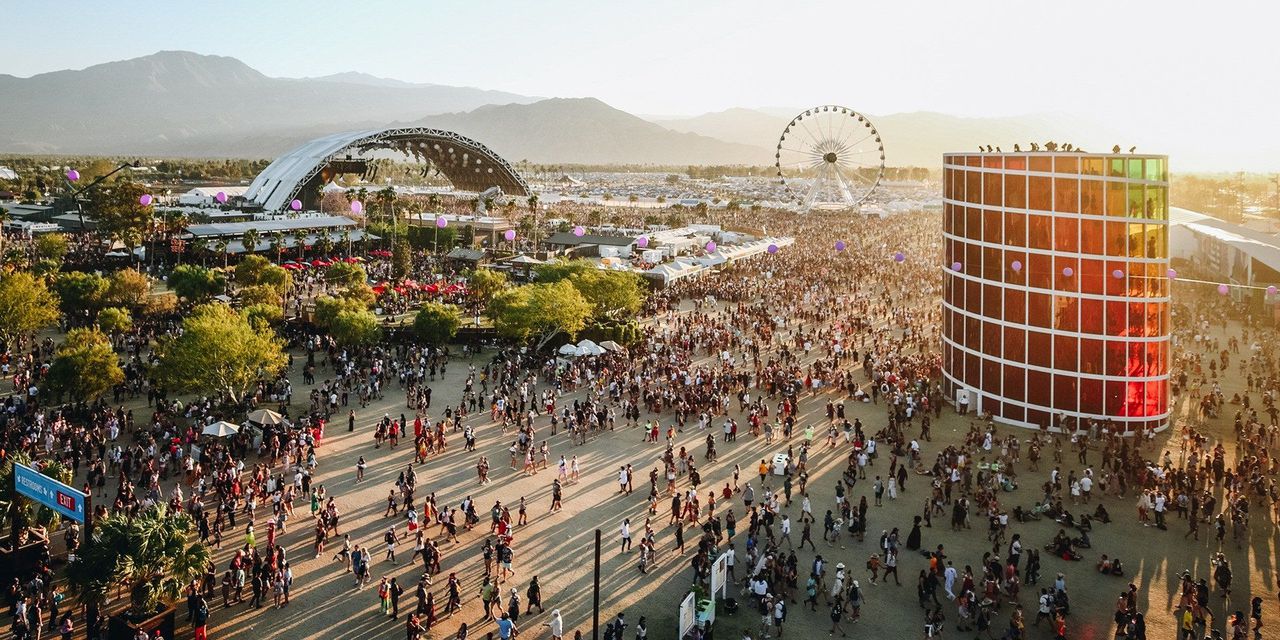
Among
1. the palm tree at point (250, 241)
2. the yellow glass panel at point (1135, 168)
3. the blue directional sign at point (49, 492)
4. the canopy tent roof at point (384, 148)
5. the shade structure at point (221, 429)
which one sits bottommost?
the shade structure at point (221, 429)

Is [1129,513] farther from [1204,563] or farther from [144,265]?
[144,265]

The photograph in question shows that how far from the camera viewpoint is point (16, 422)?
25.0 m

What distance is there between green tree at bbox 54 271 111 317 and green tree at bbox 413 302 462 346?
1578 centimetres

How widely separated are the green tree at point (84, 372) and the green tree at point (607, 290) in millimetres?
18542

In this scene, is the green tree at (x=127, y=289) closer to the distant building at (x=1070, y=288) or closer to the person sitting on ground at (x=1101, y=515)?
the distant building at (x=1070, y=288)

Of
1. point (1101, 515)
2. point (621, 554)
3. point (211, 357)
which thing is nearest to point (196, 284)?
point (211, 357)

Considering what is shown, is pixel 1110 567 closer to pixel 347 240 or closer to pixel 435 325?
pixel 435 325

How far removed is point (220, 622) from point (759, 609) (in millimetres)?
9527

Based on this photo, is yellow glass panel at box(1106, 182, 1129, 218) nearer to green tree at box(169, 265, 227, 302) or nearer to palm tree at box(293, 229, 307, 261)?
green tree at box(169, 265, 227, 302)

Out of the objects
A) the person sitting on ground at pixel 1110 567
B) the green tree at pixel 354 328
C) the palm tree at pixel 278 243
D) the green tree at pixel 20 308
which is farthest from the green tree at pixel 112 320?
the person sitting on ground at pixel 1110 567

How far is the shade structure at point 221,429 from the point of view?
23.0 metres

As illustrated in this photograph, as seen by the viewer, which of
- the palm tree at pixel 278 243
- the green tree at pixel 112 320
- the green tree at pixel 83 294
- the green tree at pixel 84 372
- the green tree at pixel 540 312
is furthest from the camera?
the palm tree at pixel 278 243

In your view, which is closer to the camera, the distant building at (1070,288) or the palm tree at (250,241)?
the distant building at (1070,288)

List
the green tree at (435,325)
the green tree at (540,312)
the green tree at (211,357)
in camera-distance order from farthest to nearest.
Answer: the green tree at (435,325)
the green tree at (540,312)
the green tree at (211,357)
